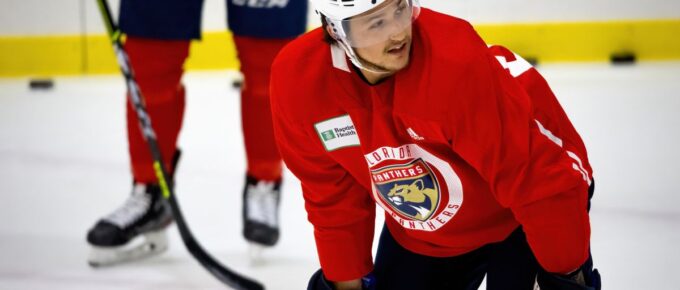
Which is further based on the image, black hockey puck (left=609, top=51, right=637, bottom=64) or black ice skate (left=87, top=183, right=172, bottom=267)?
black hockey puck (left=609, top=51, right=637, bottom=64)

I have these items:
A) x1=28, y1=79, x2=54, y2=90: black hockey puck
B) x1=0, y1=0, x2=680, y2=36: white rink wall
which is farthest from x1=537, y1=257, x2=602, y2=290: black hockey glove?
x1=28, y1=79, x2=54, y2=90: black hockey puck

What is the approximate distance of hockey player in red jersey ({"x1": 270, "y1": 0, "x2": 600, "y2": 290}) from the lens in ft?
4.21

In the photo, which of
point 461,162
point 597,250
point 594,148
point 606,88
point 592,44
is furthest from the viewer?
point 592,44

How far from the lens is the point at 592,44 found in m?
3.92

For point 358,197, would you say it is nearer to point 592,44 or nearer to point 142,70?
point 142,70

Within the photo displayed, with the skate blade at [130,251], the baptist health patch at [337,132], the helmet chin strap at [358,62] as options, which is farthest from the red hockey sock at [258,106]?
the helmet chin strap at [358,62]

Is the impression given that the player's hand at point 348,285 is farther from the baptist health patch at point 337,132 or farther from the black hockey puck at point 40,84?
the black hockey puck at point 40,84

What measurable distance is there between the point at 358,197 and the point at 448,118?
0.33m

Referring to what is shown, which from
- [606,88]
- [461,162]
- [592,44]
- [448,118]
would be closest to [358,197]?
[461,162]

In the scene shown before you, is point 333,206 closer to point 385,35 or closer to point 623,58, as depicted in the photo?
point 385,35

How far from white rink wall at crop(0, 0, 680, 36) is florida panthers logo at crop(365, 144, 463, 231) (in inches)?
66.0

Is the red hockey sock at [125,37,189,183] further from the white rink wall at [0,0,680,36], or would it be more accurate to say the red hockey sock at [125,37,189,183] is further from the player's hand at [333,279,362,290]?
the white rink wall at [0,0,680,36]

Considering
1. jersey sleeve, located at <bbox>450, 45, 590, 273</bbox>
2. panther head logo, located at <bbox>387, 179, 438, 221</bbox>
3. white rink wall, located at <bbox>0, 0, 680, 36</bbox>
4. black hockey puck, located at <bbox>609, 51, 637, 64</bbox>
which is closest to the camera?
jersey sleeve, located at <bbox>450, 45, 590, 273</bbox>

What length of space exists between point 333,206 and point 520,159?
37 centimetres
